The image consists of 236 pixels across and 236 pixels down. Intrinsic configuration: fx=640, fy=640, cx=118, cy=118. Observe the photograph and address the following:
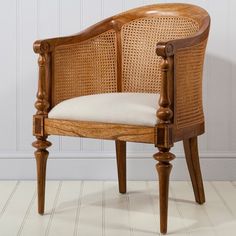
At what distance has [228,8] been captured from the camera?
3.15m

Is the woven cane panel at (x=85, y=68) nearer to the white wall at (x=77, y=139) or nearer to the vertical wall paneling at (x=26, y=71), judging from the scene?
the white wall at (x=77, y=139)

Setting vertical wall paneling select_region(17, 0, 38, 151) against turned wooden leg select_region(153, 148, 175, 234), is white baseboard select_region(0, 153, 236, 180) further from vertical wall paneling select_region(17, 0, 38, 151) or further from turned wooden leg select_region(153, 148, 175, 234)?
turned wooden leg select_region(153, 148, 175, 234)

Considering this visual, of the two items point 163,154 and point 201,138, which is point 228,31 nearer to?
point 201,138

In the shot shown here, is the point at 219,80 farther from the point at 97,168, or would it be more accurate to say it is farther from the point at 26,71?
the point at 26,71

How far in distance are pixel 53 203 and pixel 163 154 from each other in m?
0.70

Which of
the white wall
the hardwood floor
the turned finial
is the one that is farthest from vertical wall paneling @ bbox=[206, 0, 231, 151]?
the turned finial

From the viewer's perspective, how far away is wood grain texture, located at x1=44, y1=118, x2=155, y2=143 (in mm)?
2318

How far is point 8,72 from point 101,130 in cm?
97

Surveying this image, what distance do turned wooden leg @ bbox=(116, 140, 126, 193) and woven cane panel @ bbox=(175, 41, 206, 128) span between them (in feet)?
1.49

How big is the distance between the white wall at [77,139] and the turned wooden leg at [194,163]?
469 mm

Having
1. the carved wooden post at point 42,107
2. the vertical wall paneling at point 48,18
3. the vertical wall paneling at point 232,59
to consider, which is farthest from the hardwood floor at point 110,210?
the vertical wall paneling at point 48,18

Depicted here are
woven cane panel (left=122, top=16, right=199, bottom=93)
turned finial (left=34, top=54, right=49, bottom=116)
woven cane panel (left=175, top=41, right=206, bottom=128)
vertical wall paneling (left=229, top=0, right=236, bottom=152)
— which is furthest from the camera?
vertical wall paneling (left=229, top=0, right=236, bottom=152)

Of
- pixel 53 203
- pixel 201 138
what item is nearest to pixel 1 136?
pixel 53 203

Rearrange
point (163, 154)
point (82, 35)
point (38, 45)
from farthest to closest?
1. point (82, 35)
2. point (38, 45)
3. point (163, 154)
